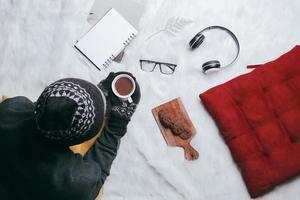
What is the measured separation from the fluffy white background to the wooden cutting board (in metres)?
0.01

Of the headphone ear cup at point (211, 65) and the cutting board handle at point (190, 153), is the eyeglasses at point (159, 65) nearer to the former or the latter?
the headphone ear cup at point (211, 65)

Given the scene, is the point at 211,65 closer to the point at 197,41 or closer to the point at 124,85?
the point at 197,41

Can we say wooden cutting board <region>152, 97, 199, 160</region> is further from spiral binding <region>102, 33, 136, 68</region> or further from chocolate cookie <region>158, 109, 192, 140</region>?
spiral binding <region>102, 33, 136, 68</region>

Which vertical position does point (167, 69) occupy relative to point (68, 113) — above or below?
above

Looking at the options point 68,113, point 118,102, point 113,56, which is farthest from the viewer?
point 113,56

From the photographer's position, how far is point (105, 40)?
3.75ft

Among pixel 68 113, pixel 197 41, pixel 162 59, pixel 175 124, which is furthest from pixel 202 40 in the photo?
pixel 68 113

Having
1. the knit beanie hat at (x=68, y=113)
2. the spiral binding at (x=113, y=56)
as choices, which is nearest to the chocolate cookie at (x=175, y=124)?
the spiral binding at (x=113, y=56)

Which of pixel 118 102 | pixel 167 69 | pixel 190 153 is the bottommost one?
pixel 190 153

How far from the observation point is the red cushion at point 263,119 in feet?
3.38

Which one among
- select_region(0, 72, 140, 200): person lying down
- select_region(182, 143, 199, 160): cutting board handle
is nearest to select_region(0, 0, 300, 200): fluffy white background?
select_region(182, 143, 199, 160): cutting board handle

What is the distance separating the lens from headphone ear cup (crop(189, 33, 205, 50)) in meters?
1.10

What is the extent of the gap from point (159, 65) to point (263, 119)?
343 millimetres

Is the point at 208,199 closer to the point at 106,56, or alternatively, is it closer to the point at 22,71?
the point at 106,56
